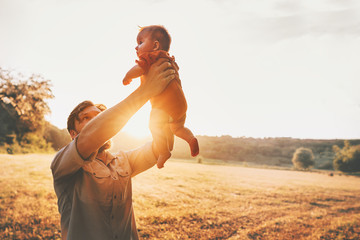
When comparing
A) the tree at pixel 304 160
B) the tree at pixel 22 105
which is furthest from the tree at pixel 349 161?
the tree at pixel 22 105

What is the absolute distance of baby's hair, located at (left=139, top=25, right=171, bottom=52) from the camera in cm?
192

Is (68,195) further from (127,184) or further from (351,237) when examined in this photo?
(351,237)

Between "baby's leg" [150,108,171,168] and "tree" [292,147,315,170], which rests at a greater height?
"baby's leg" [150,108,171,168]

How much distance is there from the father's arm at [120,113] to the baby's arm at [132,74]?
0.21ft

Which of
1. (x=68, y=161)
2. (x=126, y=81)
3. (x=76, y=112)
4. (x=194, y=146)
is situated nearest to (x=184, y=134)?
(x=194, y=146)

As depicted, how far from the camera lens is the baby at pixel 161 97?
5.77 ft

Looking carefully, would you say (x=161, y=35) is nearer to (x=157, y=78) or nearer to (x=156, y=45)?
(x=156, y=45)

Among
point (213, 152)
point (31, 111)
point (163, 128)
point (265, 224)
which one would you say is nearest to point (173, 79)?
point (163, 128)

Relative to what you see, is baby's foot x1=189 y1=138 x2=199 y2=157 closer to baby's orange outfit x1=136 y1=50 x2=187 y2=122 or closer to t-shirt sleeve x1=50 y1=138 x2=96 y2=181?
baby's orange outfit x1=136 y1=50 x2=187 y2=122

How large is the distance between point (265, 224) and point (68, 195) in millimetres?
Answer: 7263

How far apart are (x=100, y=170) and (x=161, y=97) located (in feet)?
3.17

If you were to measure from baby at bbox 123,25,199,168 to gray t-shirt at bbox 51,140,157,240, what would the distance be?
58 centimetres

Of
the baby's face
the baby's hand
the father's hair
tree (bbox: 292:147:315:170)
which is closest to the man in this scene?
the father's hair

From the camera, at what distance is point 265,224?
23.6 feet
